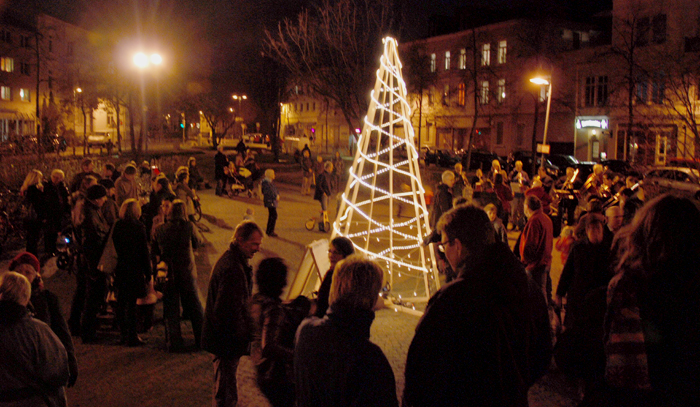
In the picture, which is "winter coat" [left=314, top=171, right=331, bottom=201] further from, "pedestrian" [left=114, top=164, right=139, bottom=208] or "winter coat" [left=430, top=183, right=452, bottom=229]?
"winter coat" [left=430, top=183, right=452, bottom=229]

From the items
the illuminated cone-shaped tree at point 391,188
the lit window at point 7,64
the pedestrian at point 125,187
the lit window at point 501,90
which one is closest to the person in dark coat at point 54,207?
the pedestrian at point 125,187

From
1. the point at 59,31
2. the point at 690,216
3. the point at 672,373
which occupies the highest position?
the point at 59,31

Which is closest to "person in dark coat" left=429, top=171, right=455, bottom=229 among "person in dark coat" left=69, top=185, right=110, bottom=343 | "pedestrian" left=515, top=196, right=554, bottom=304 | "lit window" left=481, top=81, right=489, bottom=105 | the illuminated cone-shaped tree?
the illuminated cone-shaped tree

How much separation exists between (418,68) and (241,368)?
35279mm

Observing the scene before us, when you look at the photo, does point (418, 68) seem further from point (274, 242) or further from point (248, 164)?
point (274, 242)

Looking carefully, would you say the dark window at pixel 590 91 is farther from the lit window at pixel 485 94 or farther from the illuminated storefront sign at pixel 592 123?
the lit window at pixel 485 94

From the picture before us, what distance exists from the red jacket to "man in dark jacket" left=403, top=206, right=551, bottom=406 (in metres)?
4.09

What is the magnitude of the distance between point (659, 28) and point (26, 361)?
3987 cm

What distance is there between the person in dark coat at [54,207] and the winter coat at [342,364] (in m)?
8.37

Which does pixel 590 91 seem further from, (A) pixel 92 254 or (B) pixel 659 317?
(B) pixel 659 317

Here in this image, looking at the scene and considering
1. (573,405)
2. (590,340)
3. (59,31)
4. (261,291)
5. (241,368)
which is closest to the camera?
(590,340)

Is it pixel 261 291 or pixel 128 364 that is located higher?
pixel 261 291

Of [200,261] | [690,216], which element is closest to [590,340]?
[690,216]

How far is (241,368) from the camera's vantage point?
599cm
